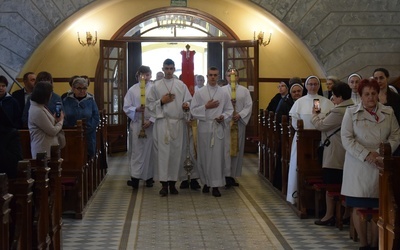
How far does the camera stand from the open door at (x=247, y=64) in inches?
656

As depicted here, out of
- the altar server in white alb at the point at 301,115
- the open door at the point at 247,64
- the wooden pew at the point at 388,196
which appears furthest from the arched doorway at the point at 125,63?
the wooden pew at the point at 388,196

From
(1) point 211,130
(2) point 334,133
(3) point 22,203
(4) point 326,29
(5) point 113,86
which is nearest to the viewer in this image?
(3) point 22,203

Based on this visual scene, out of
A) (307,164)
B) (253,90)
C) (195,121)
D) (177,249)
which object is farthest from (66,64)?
(177,249)

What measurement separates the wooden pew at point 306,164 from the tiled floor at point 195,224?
22 centimetres

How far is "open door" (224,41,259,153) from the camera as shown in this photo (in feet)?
54.6

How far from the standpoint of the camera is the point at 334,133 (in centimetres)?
791

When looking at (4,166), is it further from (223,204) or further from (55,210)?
(223,204)

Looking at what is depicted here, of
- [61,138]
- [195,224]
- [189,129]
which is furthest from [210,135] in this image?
[61,138]

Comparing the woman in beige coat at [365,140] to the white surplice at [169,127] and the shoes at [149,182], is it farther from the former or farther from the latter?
the shoes at [149,182]

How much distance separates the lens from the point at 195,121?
10695mm

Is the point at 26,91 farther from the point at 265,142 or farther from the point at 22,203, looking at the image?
the point at 22,203

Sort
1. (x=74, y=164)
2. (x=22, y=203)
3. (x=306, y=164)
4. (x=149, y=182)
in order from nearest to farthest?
(x=22, y=203) < (x=306, y=164) < (x=74, y=164) < (x=149, y=182)

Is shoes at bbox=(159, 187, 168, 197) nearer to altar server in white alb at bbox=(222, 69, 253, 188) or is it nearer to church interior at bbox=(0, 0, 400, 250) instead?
church interior at bbox=(0, 0, 400, 250)

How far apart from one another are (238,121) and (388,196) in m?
5.59
